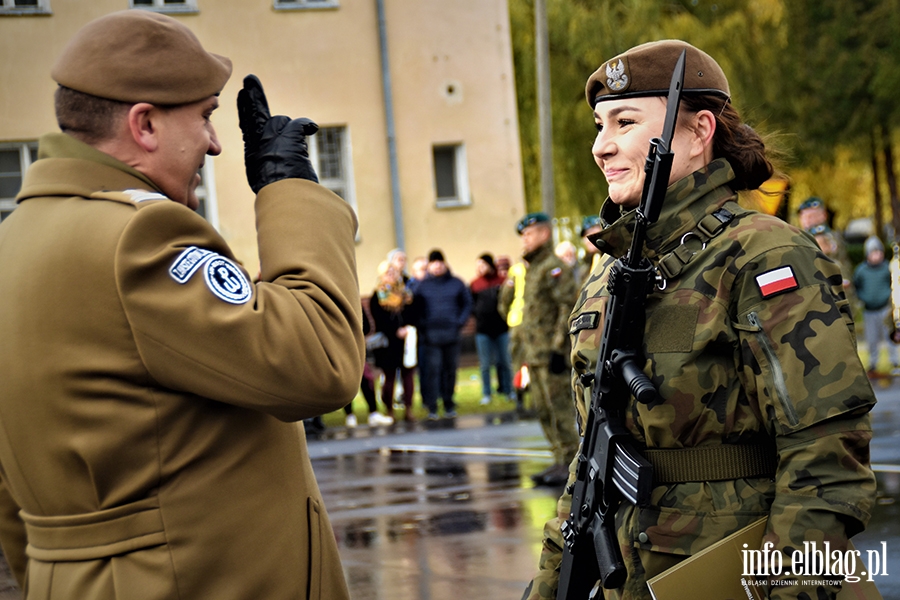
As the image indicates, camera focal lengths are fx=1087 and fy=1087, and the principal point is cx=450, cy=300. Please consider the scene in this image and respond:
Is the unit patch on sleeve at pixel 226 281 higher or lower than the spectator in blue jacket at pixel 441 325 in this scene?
higher

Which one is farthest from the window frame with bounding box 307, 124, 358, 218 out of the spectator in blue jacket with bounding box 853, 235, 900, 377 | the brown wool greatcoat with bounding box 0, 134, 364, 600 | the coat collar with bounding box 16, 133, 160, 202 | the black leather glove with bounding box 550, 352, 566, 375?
the brown wool greatcoat with bounding box 0, 134, 364, 600

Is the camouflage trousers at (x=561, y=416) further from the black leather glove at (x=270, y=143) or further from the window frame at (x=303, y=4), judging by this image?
the window frame at (x=303, y=4)

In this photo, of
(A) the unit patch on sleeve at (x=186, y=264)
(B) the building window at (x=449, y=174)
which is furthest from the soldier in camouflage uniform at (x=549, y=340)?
(B) the building window at (x=449, y=174)

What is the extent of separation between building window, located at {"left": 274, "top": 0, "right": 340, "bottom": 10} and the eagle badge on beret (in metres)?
17.7

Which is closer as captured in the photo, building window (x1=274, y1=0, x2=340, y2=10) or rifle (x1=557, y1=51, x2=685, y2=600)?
rifle (x1=557, y1=51, x2=685, y2=600)

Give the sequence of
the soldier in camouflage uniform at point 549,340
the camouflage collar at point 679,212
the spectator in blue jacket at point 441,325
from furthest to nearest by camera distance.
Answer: the spectator in blue jacket at point 441,325
the soldier in camouflage uniform at point 549,340
the camouflage collar at point 679,212

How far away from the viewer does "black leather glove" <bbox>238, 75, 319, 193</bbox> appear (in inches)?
83.4

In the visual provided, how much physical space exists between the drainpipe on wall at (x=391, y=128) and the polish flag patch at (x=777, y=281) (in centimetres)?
1810

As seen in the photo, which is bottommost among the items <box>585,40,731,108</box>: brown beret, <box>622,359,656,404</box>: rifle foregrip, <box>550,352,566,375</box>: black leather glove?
<box>550,352,566,375</box>: black leather glove

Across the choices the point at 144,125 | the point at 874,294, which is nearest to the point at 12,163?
the point at 874,294

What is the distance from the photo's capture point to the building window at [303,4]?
63.7 feet

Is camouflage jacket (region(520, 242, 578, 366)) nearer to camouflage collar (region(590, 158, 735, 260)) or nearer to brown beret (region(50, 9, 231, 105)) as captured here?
camouflage collar (region(590, 158, 735, 260))

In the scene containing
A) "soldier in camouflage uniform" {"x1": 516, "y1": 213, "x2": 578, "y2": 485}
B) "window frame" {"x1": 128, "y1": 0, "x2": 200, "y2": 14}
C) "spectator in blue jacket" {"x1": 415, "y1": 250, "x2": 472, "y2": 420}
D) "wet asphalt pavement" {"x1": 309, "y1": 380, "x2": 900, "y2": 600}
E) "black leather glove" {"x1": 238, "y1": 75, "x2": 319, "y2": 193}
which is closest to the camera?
"black leather glove" {"x1": 238, "y1": 75, "x2": 319, "y2": 193}

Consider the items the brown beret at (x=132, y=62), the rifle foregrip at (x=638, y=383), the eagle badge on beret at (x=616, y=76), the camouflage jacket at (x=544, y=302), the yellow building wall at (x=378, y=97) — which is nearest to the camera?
the brown beret at (x=132, y=62)
